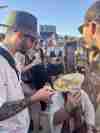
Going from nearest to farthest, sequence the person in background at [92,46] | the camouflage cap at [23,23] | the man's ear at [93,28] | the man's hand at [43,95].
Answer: the person in background at [92,46] < the man's ear at [93,28] < the man's hand at [43,95] < the camouflage cap at [23,23]

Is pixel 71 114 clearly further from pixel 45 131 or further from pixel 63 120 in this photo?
pixel 45 131

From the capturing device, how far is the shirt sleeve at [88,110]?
2.79 m

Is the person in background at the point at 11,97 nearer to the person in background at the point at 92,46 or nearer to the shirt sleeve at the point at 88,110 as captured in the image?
the shirt sleeve at the point at 88,110

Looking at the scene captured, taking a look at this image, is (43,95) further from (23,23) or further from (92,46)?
(23,23)

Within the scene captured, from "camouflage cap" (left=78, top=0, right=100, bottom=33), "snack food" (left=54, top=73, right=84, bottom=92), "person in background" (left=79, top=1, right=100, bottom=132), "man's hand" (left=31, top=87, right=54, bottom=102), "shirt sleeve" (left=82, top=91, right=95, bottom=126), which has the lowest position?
"shirt sleeve" (left=82, top=91, right=95, bottom=126)

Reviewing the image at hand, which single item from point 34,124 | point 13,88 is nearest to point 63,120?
point 34,124

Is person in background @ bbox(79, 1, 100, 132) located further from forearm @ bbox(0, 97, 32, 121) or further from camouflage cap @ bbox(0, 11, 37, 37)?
camouflage cap @ bbox(0, 11, 37, 37)

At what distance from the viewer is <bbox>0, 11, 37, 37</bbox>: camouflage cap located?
127 inches

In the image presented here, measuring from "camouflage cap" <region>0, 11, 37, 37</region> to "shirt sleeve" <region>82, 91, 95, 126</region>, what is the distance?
797mm

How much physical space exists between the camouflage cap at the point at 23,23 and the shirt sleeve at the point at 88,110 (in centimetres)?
80

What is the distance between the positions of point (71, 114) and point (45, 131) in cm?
31

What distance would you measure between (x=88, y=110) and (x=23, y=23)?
3.26 feet

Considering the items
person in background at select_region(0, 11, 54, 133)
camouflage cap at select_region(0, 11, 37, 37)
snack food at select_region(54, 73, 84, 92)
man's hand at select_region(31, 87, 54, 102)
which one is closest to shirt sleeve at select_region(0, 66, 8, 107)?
person in background at select_region(0, 11, 54, 133)

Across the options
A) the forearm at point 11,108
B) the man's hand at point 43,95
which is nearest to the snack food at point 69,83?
the man's hand at point 43,95
